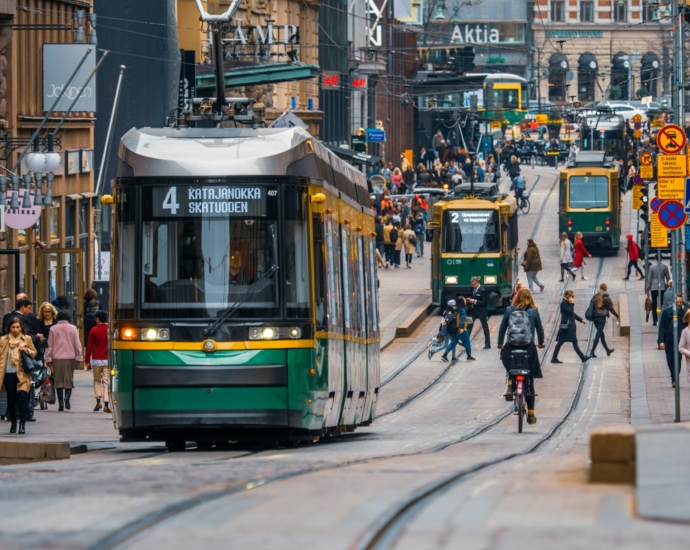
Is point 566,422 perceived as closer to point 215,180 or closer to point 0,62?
point 215,180

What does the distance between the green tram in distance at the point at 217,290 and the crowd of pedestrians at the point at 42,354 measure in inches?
183

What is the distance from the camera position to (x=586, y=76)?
15812 centimetres

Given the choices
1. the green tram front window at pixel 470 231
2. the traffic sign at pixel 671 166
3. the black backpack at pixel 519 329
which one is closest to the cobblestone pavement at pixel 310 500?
the black backpack at pixel 519 329

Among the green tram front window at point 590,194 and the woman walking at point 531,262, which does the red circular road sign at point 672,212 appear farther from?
the green tram front window at point 590,194

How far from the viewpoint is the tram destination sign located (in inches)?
562

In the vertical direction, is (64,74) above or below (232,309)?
above

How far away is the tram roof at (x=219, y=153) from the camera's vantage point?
14398 mm

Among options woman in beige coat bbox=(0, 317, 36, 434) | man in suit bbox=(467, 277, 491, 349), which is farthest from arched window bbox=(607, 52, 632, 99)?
woman in beige coat bbox=(0, 317, 36, 434)

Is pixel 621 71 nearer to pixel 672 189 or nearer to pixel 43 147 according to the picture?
pixel 43 147

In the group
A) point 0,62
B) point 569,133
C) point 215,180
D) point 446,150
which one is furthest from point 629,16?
point 215,180

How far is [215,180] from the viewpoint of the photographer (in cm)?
1436

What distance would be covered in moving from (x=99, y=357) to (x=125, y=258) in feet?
29.5

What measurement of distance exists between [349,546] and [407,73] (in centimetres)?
9232

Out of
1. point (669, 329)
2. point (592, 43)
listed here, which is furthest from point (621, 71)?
point (669, 329)
